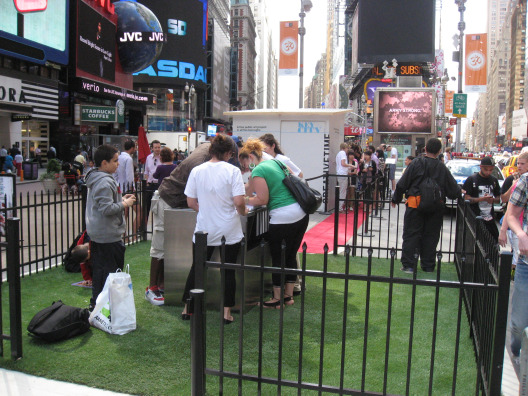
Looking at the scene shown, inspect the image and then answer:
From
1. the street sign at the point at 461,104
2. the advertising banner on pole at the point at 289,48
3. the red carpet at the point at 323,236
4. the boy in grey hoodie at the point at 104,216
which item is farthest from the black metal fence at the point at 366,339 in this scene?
the street sign at the point at 461,104

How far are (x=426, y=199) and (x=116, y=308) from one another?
4714mm

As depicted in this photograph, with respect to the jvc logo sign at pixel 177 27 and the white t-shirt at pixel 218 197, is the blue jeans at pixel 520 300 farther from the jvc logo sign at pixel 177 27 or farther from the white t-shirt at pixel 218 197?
the jvc logo sign at pixel 177 27

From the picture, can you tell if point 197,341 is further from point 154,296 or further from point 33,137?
point 33,137

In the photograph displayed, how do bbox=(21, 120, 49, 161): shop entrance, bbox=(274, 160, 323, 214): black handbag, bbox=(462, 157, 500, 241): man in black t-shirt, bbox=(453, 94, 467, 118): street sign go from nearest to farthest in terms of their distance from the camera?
1. bbox=(274, 160, 323, 214): black handbag
2. bbox=(462, 157, 500, 241): man in black t-shirt
3. bbox=(21, 120, 49, 161): shop entrance
4. bbox=(453, 94, 467, 118): street sign

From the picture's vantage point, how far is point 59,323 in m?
4.95

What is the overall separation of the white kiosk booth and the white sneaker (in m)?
8.75

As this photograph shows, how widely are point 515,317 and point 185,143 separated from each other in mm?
47972

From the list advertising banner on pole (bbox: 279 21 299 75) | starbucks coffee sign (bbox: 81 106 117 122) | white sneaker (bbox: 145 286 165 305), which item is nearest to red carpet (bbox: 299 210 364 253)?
white sneaker (bbox: 145 286 165 305)

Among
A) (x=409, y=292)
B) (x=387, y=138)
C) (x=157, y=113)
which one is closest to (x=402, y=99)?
(x=387, y=138)

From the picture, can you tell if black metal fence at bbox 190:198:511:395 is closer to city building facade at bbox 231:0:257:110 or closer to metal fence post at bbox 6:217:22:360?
metal fence post at bbox 6:217:22:360

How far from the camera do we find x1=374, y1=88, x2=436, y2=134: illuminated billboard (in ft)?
112

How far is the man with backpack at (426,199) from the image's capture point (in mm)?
7641

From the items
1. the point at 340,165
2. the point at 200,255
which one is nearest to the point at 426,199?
the point at 200,255

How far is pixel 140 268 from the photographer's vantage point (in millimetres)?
8008
